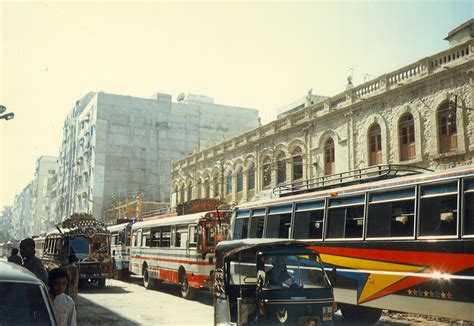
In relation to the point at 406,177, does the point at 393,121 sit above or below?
above

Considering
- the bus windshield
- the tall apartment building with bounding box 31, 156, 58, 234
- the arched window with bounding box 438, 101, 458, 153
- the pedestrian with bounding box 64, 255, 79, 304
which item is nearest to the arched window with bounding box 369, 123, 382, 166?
the arched window with bounding box 438, 101, 458, 153

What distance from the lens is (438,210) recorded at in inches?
383

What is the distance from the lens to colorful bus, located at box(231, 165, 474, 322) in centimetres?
909

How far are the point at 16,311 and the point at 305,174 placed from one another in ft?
91.1

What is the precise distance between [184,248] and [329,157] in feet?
48.4

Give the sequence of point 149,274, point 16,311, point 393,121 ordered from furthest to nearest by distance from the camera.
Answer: point 393,121, point 149,274, point 16,311

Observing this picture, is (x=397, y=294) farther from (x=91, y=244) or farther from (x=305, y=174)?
(x=305, y=174)

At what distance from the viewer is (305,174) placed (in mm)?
31672

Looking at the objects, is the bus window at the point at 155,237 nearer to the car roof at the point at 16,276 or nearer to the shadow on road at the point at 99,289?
the shadow on road at the point at 99,289

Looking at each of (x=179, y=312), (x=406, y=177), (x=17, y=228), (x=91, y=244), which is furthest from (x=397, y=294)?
(x=17, y=228)

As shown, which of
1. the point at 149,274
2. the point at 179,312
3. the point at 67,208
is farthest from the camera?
the point at 67,208

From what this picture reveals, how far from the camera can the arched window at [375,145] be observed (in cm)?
2684

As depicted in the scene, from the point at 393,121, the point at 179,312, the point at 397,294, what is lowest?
the point at 179,312

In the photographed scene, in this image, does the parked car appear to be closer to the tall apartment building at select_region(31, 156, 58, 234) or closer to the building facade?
the building facade
